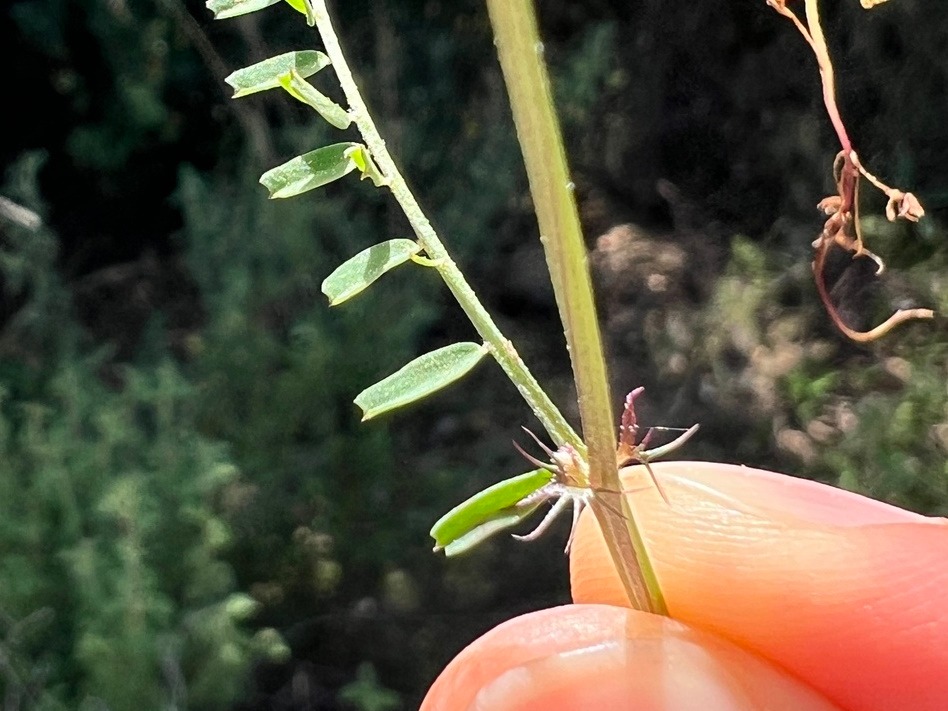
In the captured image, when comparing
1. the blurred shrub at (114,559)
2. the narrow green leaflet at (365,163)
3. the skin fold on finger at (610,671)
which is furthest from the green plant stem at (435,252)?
the blurred shrub at (114,559)

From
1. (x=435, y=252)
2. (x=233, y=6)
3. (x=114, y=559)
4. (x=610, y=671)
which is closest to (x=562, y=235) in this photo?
(x=435, y=252)

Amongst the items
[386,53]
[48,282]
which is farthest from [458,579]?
[386,53]

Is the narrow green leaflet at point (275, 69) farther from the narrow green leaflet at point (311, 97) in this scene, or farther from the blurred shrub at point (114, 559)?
the blurred shrub at point (114, 559)

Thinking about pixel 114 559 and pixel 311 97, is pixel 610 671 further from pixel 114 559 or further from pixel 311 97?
pixel 114 559

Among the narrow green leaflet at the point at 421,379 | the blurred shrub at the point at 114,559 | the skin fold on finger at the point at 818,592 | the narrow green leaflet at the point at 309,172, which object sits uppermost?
the narrow green leaflet at the point at 309,172

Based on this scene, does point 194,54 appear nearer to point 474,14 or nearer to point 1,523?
point 474,14
